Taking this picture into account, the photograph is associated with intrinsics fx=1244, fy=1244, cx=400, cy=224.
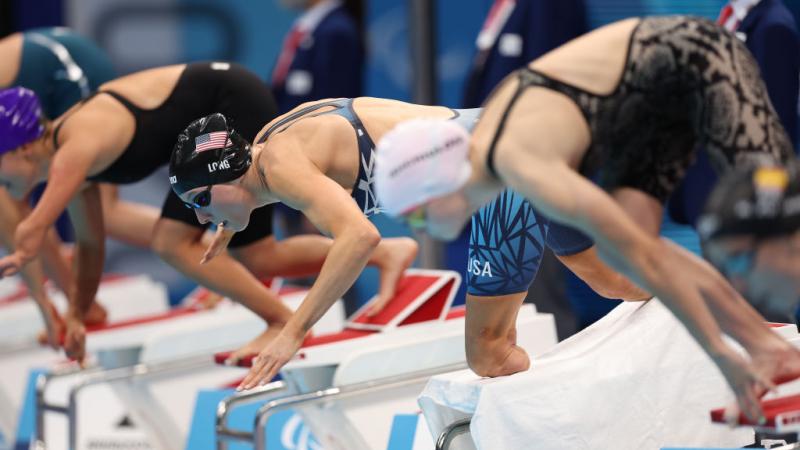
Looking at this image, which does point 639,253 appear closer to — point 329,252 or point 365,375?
point 329,252

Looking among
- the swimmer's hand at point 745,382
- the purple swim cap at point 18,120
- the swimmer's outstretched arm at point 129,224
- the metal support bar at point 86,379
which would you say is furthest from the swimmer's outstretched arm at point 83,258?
the swimmer's hand at point 745,382

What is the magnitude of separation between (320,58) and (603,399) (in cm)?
394

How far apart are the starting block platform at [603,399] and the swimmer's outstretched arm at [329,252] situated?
1.68 ft

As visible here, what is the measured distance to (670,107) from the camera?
9.23ft

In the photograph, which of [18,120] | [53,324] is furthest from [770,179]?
[53,324]

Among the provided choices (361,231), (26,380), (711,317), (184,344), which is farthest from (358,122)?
(26,380)

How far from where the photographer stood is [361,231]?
3.32 meters

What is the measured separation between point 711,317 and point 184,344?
3.48 metres

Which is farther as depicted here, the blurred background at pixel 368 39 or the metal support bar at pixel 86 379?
the blurred background at pixel 368 39

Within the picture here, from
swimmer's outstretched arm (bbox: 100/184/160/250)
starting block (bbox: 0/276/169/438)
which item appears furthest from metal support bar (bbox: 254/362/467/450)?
starting block (bbox: 0/276/169/438)

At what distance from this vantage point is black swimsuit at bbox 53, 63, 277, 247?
4781 millimetres

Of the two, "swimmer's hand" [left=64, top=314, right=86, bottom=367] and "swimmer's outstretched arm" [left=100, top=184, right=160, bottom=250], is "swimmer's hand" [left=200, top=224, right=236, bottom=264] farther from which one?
"swimmer's outstretched arm" [left=100, top=184, right=160, bottom=250]

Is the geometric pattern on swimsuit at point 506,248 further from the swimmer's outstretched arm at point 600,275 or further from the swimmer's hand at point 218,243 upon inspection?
the swimmer's hand at point 218,243

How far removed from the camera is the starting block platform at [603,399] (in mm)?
3543
